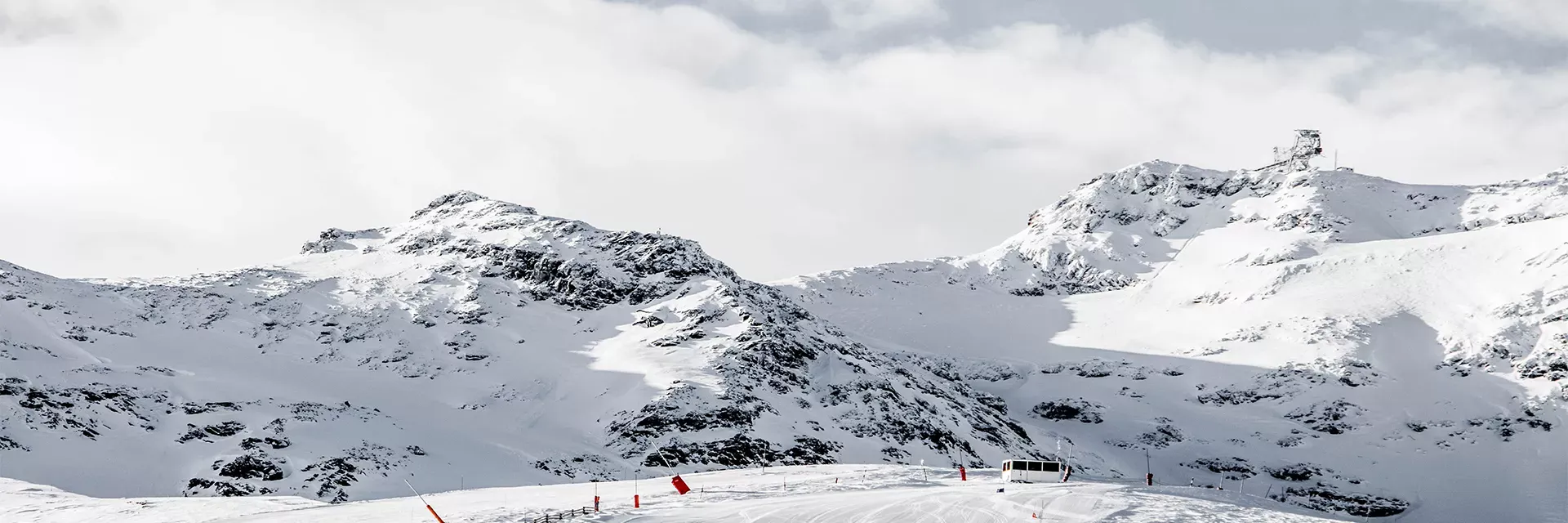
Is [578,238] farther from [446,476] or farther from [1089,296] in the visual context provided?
[1089,296]

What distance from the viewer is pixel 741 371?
10175 cm

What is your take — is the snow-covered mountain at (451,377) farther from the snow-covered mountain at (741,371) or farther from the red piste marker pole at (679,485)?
the red piste marker pole at (679,485)

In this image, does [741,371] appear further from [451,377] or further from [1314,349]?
[1314,349]

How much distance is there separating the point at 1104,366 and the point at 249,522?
13003 cm

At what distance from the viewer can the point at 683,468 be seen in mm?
87000

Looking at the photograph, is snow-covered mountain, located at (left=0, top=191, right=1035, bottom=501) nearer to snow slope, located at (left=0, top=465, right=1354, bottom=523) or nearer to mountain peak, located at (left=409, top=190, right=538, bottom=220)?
mountain peak, located at (left=409, top=190, right=538, bottom=220)

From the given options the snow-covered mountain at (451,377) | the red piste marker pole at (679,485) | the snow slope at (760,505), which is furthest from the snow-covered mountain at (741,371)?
the red piste marker pole at (679,485)

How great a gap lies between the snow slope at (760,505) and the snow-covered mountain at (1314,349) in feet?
225

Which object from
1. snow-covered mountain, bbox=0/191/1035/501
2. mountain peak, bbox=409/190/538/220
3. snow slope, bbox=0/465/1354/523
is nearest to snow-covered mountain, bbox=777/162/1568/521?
snow-covered mountain, bbox=0/191/1035/501

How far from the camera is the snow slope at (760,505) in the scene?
131 ft

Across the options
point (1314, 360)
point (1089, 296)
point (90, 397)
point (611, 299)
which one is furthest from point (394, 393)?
point (1089, 296)

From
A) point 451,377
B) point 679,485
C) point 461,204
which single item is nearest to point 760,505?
point 679,485

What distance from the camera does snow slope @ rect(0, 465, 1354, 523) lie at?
39.8m

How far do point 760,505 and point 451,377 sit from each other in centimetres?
6936
